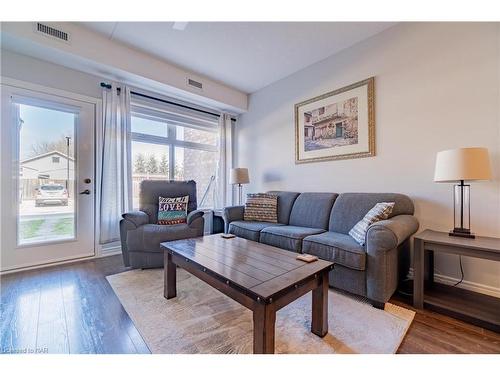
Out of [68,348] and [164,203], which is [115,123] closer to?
[164,203]

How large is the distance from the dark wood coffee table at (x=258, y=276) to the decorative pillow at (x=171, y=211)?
3.35ft

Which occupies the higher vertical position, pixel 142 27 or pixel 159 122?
pixel 142 27

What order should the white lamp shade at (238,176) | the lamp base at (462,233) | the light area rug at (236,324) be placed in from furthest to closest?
1. the white lamp shade at (238,176)
2. the lamp base at (462,233)
3. the light area rug at (236,324)

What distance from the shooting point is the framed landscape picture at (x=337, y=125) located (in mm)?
2545

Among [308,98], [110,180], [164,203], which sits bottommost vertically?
[164,203]

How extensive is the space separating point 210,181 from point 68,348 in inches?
124

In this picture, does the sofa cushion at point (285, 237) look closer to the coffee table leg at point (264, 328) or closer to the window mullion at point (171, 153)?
the coffee table leg at point (264, 328)

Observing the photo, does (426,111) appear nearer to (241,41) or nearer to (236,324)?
(241,41)

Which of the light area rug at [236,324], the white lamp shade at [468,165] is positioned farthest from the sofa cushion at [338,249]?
Result: the white lamp shade at [468,165]

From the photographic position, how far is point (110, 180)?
2.91 metres

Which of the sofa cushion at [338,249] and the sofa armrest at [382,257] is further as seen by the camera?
the sofa cushion at [338,249]

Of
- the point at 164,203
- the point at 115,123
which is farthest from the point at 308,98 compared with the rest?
the point at 115,123

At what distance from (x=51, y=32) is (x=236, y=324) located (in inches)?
128

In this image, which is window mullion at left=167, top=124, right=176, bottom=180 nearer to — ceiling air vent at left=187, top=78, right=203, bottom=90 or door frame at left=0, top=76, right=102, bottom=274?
ceiling air vent at left=187, top=78, right=203, bottom=90
